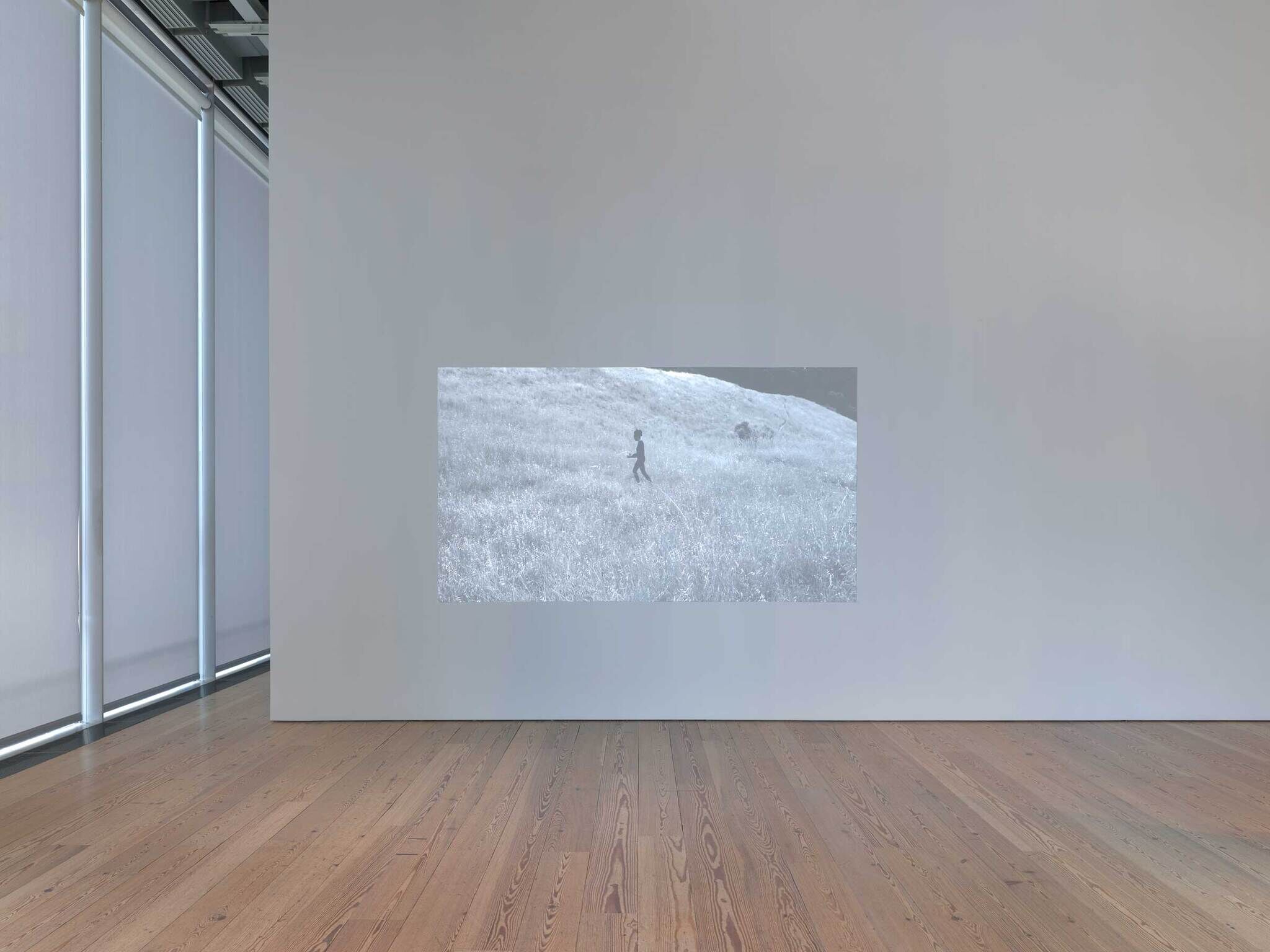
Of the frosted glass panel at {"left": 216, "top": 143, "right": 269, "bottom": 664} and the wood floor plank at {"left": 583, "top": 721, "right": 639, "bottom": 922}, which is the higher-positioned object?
the frosted glass panel at {"left": 216, "top": 143, "right": 269, "bottom": 664}

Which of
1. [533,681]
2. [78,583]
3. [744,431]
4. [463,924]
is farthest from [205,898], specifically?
[744,431]

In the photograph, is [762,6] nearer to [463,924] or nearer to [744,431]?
[744,431]

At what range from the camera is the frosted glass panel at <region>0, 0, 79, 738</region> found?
4348 millimetres

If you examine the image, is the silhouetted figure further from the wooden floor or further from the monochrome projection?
the wooden floor

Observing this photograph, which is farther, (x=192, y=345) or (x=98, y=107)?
(x=192, y=345)

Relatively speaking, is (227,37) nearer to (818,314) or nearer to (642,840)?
(818,314)

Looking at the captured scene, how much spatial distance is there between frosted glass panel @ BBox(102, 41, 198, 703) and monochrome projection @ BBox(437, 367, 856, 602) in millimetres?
1844

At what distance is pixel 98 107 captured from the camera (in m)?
4.98

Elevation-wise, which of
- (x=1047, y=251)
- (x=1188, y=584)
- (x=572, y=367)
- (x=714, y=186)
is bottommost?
(x=1188, y=584)

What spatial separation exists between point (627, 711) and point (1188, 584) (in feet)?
9.54

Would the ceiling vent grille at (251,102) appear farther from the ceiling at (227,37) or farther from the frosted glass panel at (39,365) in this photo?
the frosted glass panel at (39,365)

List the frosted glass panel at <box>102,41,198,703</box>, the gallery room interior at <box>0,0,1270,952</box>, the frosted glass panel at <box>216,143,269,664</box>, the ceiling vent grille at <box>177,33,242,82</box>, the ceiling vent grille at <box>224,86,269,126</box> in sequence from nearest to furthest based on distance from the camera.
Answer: the gallery room interior at <box>0,0,1270,952</box> < the frosted glass panel at <box>102,41,198,703</box> < the ceiling vent grille at <box>177,33,242,82</box> < the ceiling vent grille at <box>224,86,269,126</box> < the frosted glass panel at <box>216,143,269,664</box>

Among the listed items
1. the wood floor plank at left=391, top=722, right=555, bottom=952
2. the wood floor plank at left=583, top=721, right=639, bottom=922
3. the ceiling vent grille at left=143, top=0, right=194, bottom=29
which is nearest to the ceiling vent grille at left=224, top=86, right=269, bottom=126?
the ceiling vent grille at left=143, top=0, right=194, bottom=29

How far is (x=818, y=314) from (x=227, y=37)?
Answer: 3885 mm
